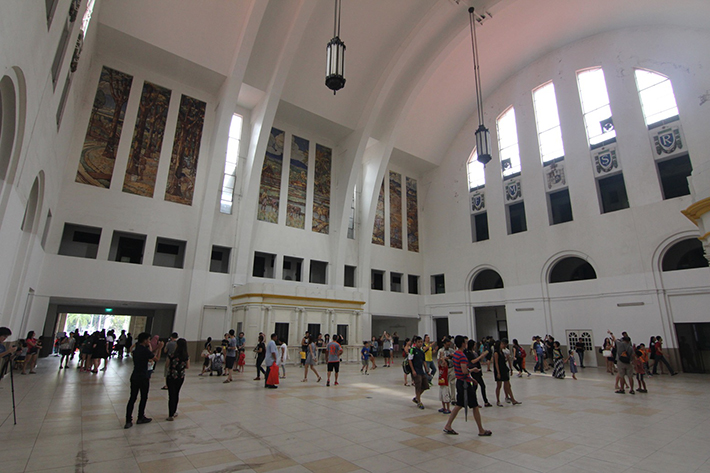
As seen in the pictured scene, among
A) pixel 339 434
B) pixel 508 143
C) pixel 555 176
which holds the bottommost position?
pixel 339 434

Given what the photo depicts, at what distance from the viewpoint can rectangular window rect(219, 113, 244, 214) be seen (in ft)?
64.1

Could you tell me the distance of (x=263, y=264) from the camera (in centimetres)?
2084

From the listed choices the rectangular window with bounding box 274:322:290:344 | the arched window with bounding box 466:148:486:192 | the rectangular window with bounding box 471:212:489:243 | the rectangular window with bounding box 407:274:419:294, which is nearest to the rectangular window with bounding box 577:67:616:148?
the arched window with bounding box 466:148:486:192

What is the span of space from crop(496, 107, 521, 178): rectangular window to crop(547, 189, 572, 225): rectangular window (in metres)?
2.58

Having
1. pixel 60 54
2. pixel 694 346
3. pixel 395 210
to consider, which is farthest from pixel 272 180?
pixel 694 346

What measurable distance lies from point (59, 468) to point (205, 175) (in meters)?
16.3

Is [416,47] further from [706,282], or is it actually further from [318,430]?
[318,430]

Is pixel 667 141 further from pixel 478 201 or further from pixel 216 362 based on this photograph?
pixel 216 362

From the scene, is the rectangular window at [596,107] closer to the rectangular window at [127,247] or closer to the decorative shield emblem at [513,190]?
the decorative shield emblem at [513,190]

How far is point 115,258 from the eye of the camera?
17391 mm

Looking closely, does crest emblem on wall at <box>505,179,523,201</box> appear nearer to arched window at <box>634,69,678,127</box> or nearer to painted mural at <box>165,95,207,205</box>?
arched window at <box>634,69,678,127</box>

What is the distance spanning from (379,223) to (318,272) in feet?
18.4

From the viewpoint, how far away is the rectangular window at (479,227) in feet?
79.0

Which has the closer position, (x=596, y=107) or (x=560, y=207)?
(x=596, y=107)
